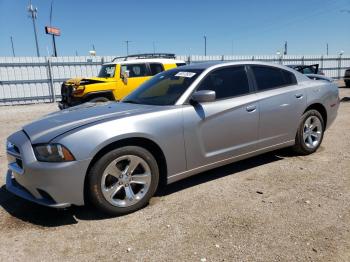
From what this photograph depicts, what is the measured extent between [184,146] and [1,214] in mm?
2136

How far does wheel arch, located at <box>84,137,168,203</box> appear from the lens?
3365 mm

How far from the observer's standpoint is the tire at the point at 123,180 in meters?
3.34

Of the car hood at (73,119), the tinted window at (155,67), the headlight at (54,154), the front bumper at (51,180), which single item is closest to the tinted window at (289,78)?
the car hood at (73,119)

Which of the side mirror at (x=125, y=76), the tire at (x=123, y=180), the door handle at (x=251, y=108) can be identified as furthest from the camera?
the side mirror at (x=125, y=76)

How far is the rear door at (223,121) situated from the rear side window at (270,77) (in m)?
0.23

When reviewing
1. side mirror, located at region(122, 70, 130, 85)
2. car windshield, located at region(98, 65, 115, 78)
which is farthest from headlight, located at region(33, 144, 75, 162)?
car windshield, located at region(98, 65, 115, 78)

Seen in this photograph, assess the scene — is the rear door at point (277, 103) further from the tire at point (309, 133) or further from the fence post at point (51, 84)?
the fence post at point (51, 84)

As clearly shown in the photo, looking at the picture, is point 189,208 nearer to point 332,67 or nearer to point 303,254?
point 303,254

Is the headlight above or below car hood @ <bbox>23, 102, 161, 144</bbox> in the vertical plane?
below

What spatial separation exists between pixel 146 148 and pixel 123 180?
1.42 feet

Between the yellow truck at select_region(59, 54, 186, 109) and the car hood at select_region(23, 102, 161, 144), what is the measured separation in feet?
19.3

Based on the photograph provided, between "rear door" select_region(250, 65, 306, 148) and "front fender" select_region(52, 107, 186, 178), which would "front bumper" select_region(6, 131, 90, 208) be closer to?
"front fender" select_region(52, 107, 186, 178)

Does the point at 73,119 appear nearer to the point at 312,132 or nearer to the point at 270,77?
the point at 270,77

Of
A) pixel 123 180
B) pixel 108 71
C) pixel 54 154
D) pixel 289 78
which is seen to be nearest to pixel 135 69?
pixel 108 71
